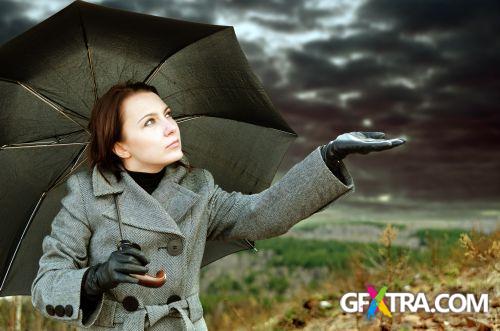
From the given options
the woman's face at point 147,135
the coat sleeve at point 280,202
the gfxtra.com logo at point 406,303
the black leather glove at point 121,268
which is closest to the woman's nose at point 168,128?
the woman's face at point 147,135

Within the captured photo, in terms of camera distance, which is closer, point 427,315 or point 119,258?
point 119,258

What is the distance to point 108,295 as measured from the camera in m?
2.72

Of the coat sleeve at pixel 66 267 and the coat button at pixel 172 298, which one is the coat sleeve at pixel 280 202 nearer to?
the coat button at pixel 172 298

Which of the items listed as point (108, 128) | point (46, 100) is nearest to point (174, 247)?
A: point (108, 128)

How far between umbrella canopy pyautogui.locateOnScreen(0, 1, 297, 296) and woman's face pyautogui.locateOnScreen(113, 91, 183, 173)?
0.33 metres

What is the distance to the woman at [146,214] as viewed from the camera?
2568mm

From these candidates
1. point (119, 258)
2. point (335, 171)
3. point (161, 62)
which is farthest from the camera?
point (161, 62)

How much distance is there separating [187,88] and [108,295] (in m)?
1.11

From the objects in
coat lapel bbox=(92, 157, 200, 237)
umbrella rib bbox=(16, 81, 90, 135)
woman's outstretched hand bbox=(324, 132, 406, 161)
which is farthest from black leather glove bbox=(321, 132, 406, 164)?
umbrella rib bbox=(16, 81, 90, 135)

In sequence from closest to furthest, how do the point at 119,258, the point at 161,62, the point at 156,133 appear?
the point at 119,258 < the point at 156,133 < the point at 161,62

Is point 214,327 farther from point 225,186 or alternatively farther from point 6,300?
point 225,186

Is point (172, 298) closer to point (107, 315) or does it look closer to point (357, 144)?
point (107, 315)

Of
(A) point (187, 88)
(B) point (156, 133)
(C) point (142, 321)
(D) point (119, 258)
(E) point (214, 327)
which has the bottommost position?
(E) point (214, 327)

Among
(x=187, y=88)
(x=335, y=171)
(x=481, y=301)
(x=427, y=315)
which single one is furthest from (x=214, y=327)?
(x=335, y=171)
